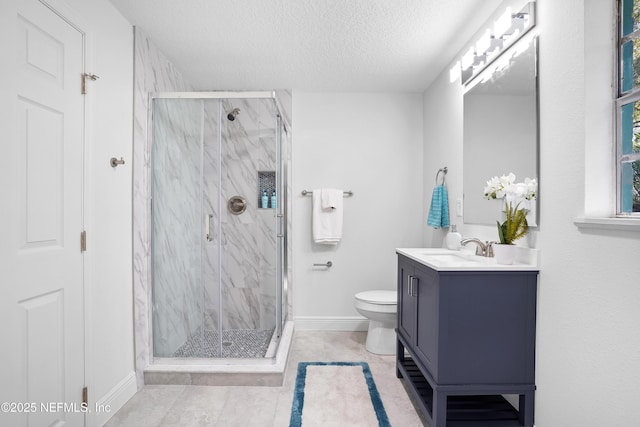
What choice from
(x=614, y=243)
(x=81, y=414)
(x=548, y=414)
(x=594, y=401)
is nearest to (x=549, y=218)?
(x=614, y=243)

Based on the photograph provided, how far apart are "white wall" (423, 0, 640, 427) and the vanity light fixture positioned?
91 millimetres

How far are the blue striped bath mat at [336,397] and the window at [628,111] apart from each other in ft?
4.93

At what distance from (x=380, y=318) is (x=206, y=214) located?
1.51 metres

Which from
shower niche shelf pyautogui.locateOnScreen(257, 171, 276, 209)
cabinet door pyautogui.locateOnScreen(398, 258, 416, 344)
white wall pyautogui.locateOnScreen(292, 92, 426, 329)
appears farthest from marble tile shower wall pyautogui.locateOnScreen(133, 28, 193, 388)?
cabinet door pyautogui.locateOnScreen(398, 258, 416, 344)

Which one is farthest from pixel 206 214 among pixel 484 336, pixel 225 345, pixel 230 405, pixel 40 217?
pixel 484 336

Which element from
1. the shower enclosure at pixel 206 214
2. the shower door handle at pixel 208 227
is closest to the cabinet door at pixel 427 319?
the shower enclosure at pixel 206 214

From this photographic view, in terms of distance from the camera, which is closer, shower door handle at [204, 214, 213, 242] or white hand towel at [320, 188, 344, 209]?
shower door handle at [204, 214, 213, 242]

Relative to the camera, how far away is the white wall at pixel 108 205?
1.75 metres

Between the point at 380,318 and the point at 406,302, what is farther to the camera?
the point at 380,318

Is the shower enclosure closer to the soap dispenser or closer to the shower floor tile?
the shower floor tile

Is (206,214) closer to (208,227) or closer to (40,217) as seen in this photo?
(208,227)

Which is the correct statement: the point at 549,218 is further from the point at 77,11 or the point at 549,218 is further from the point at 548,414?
the point at 77,11

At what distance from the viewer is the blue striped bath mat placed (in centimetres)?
188

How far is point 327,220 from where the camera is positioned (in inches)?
129
